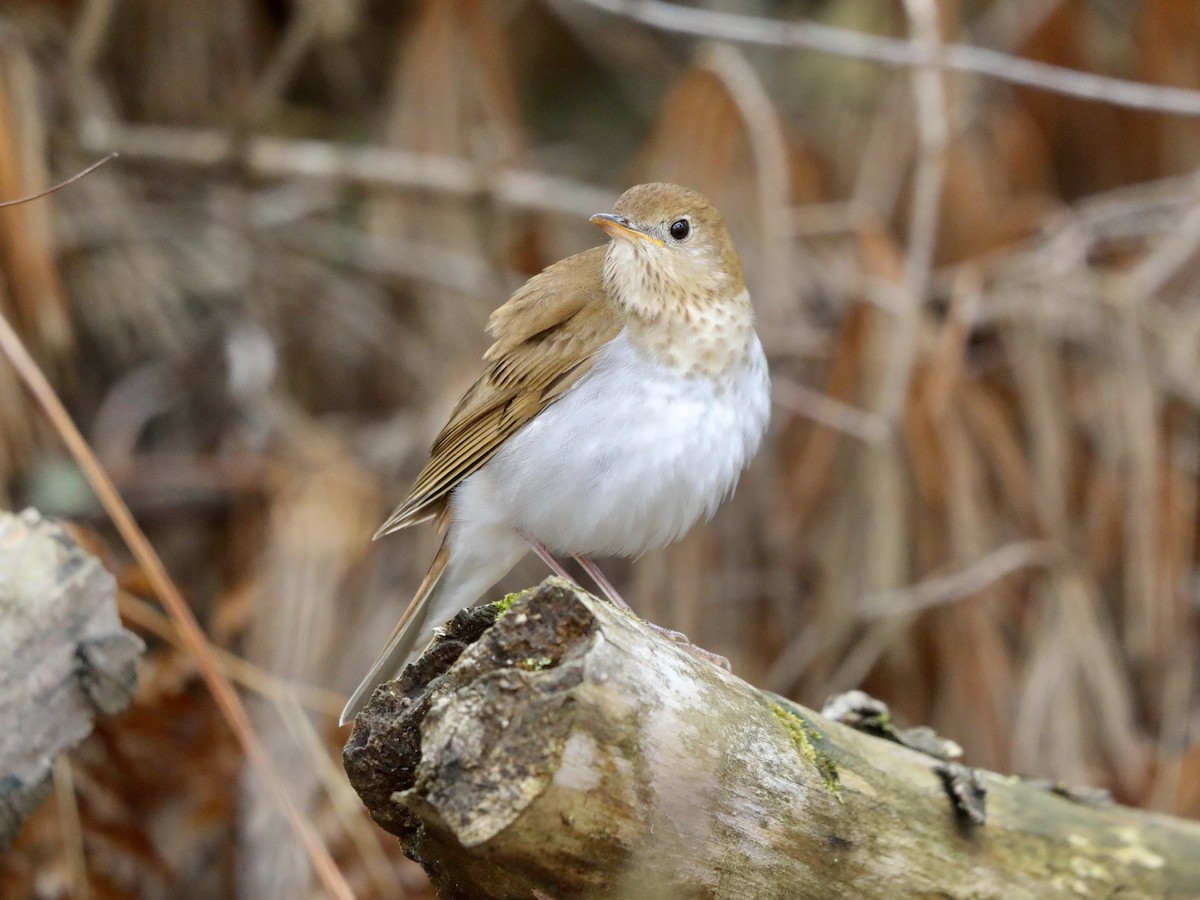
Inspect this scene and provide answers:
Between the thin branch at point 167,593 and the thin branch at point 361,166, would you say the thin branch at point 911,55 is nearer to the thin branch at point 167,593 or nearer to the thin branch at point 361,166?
the thin branch at point 361,166

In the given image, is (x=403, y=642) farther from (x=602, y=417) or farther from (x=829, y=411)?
(x=829, y=411)

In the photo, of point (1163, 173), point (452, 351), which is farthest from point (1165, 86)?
point (452, 351)

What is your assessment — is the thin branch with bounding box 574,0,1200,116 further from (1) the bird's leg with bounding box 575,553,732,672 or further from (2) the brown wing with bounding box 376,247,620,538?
(1) the bird's leg with bounding box 575,553,732,672

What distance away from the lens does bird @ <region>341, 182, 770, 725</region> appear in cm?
252

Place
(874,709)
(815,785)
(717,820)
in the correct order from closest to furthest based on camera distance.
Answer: (717,820), (815,785), (874,709)

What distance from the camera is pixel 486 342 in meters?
4.19

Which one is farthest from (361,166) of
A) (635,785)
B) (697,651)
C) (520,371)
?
(635,785)

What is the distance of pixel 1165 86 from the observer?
425 centimetres

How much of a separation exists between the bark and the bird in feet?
1.77

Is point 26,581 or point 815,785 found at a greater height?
point 815,785

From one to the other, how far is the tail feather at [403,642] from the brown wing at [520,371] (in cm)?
13

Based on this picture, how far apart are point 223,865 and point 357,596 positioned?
73 centimetres

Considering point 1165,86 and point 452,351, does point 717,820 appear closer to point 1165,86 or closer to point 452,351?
point 452,351

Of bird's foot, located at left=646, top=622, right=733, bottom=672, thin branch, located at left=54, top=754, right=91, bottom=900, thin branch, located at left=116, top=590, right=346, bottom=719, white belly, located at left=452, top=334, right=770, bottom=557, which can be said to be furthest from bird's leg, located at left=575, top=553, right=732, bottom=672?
thin branch, located at left=54, top=754, right=91, bottom=900
